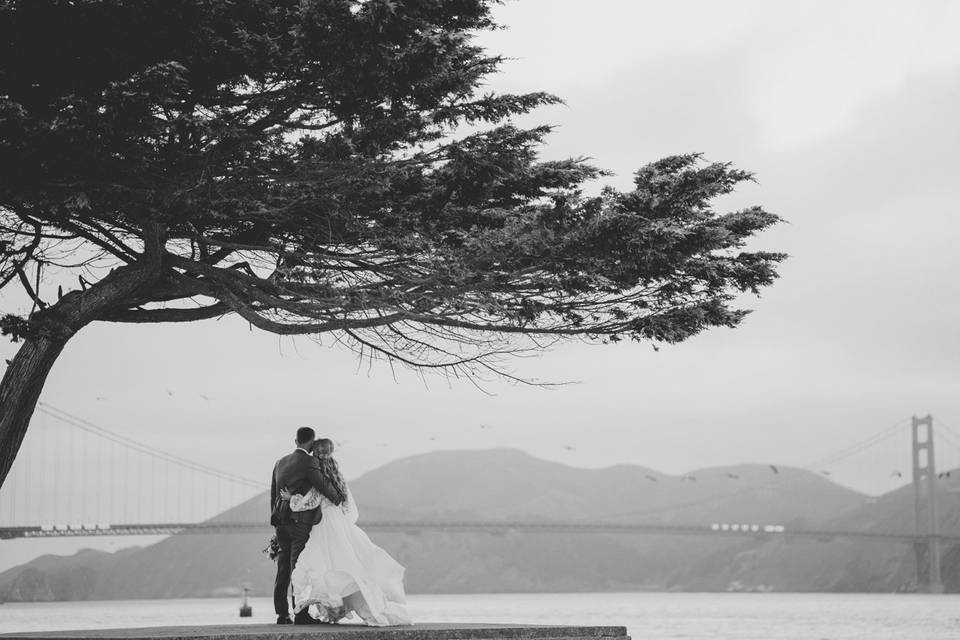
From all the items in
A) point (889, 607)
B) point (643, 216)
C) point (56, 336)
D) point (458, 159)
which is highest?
point (458, 159)

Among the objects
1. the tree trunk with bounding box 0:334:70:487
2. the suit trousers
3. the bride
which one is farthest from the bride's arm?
the tree trunk with bounding box 0:334:70:487

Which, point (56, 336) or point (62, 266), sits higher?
point (62, 266)

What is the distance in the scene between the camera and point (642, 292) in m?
10.1

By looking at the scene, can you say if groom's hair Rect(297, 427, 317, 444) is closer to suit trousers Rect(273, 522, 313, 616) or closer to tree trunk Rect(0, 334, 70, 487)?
suit trousers Rect(273, 522, 313, 616)

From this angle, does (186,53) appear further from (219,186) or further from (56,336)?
(56,336)

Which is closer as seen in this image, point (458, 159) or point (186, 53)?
point (186, 53)

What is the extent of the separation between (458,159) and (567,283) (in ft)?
4.00

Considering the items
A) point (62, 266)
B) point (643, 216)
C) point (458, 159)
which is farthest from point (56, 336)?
point (643, 216)

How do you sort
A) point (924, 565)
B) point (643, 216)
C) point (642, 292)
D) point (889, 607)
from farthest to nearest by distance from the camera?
point (924, 565)
point (889, 607)
point (642, 292)
point (643, 216)

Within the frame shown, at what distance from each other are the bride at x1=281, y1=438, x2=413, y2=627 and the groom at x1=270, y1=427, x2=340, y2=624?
0.06 metres

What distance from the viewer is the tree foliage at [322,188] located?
7.55 meters

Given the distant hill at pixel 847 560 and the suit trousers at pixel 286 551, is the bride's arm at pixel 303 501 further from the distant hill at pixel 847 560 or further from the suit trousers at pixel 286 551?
the distant hill at pixel 847 560

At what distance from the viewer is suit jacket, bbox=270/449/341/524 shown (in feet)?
27.7

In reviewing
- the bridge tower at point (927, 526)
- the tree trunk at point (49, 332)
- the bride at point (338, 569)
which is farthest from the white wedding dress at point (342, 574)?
the bridge tower at point (927, 526)
